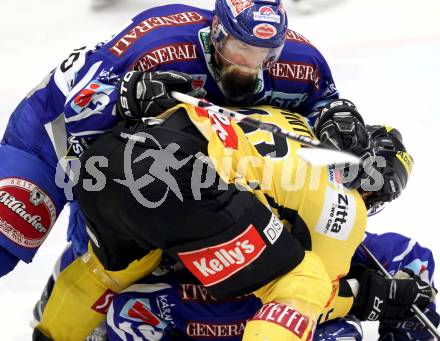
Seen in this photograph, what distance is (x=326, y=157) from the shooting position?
206 centimetres

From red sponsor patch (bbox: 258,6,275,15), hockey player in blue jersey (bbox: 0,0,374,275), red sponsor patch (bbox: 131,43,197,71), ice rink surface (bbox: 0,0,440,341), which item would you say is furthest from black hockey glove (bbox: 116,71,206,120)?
ice rink surface (bbox: 0,0,440,341)

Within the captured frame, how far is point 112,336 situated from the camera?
2.65 meters

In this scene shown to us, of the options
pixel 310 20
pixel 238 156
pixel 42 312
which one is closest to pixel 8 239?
pixel 42 312

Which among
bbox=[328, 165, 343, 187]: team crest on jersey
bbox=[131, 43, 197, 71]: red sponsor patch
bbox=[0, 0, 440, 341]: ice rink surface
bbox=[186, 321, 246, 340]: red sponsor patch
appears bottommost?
bbox=[0, 0, 440, 341]: ice rink surface

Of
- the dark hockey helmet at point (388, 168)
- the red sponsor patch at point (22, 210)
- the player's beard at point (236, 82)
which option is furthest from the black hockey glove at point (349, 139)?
the red sponsor patch at point (22, 210)

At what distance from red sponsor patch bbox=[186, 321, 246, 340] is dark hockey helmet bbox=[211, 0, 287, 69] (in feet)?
2.24

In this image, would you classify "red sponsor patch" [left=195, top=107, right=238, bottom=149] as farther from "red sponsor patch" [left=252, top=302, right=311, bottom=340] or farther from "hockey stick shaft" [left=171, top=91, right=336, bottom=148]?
"red sponsor patch" [left=252, top=302, right=311, bottom=340]

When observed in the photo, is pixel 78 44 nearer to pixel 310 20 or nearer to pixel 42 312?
pixel 310 20

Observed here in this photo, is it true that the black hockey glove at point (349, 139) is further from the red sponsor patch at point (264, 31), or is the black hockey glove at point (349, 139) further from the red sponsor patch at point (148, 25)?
the red sponsor patch at point (148, 25)

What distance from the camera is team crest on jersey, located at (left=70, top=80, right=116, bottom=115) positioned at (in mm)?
2502

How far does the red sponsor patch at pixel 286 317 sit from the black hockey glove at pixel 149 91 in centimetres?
54

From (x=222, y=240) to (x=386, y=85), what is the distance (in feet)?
8.36

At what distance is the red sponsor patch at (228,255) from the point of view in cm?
213

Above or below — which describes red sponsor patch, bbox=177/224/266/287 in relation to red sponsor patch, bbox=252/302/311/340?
above
